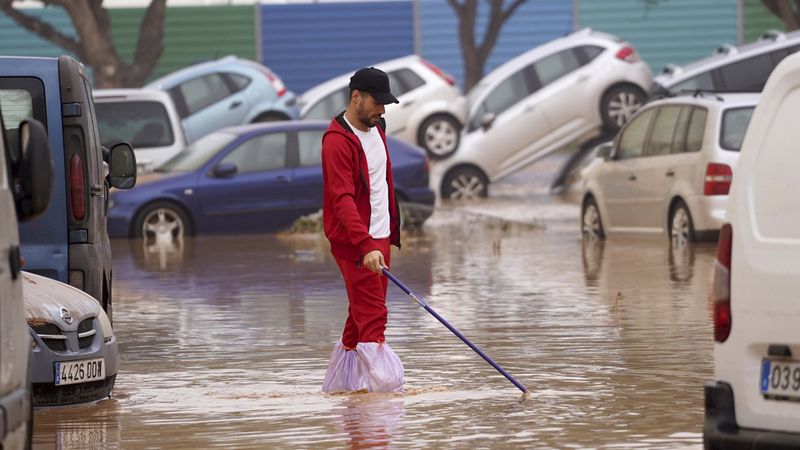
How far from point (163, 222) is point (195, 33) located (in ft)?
58.9

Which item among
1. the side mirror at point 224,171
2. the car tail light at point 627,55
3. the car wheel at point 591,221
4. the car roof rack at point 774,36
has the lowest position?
the car wheel at point 591,221

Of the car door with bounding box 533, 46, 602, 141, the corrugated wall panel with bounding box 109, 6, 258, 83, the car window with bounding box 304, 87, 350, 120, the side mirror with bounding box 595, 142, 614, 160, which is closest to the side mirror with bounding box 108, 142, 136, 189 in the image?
the side mirror with bounding box 595, 142, 614, 160

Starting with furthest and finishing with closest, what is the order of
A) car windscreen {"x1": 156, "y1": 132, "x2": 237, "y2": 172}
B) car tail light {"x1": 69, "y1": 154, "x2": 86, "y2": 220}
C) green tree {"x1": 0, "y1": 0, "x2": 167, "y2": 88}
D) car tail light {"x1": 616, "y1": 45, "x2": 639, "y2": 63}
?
green tree {"x1": 0, "y1": 0, "x2": 167, "y2": 88} < car tail light {"x1": 616, "y1": 45, "x2": 639, "y2": 63} < car windscreen {"x1": 156, "y1": 132, "x2": 237, "y2": 172} < car tail light {"x1": 69, "y1": 154, "x2": 86, "y2": 220}

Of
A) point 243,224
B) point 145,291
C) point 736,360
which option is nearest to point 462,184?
point 243,224

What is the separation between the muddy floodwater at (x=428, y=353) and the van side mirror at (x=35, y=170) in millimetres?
1829

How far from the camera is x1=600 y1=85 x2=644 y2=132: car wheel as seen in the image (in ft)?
98.5

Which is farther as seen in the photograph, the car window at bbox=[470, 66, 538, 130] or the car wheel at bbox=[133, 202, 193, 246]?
the car window at bbox=[470, 66, 538, 130]

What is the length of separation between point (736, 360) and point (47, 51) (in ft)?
115

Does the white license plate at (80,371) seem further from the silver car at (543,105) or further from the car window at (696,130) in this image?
the silver car at (543,105)

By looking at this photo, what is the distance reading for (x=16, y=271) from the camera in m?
7.24

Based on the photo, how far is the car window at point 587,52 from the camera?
30359mm

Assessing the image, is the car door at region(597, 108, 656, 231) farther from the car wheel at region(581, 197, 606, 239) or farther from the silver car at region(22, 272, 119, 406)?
the silver car at region(22, 272, 119, 406)

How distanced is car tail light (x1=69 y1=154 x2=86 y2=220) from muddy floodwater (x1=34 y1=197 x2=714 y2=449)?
0.99 meters

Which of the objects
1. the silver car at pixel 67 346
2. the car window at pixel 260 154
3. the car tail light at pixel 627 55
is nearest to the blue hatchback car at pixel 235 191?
the car window at pixel 260 154
